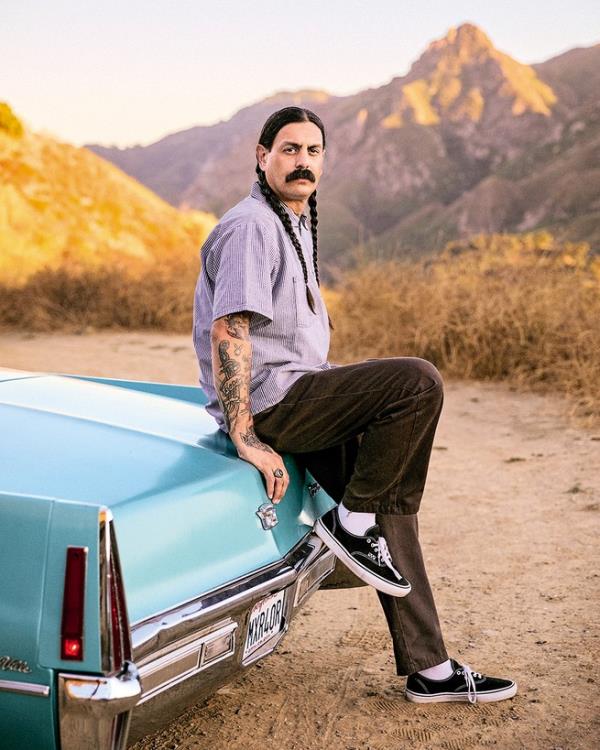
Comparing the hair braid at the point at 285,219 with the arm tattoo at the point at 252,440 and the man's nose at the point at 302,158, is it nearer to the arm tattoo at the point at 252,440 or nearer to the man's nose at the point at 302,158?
the man's nose at the point at 302,158

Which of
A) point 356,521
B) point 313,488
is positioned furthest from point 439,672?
point 313,488

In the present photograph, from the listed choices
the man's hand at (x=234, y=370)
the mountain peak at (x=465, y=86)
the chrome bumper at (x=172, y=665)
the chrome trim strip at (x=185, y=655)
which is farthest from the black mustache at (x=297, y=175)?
the mountain peak at (x=465, y=86)

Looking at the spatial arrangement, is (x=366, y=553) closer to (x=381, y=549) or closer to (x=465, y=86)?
(x=381, y=549)

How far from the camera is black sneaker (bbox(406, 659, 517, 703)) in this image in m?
2.99

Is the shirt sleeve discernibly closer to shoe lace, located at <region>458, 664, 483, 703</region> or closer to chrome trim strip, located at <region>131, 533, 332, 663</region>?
chrome trim strip, located at <region>131, 533, 332, 663</region>

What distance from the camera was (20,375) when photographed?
10.4 ft

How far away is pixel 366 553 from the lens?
111 inches

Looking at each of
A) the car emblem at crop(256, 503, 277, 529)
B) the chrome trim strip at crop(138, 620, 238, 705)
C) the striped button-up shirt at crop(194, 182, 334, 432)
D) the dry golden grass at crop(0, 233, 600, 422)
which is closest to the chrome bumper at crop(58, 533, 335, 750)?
the chrome trim strip at crop(138, 620, 238, 705)

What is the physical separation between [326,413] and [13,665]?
1.19 meters

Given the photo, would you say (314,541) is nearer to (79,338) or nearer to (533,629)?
(533,629)

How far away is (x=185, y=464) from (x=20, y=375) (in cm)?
98

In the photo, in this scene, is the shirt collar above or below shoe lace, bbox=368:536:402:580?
above

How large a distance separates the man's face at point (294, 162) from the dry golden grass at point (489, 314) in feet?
16.1

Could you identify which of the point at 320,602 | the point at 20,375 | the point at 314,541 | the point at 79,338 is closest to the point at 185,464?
the point at 314,541
